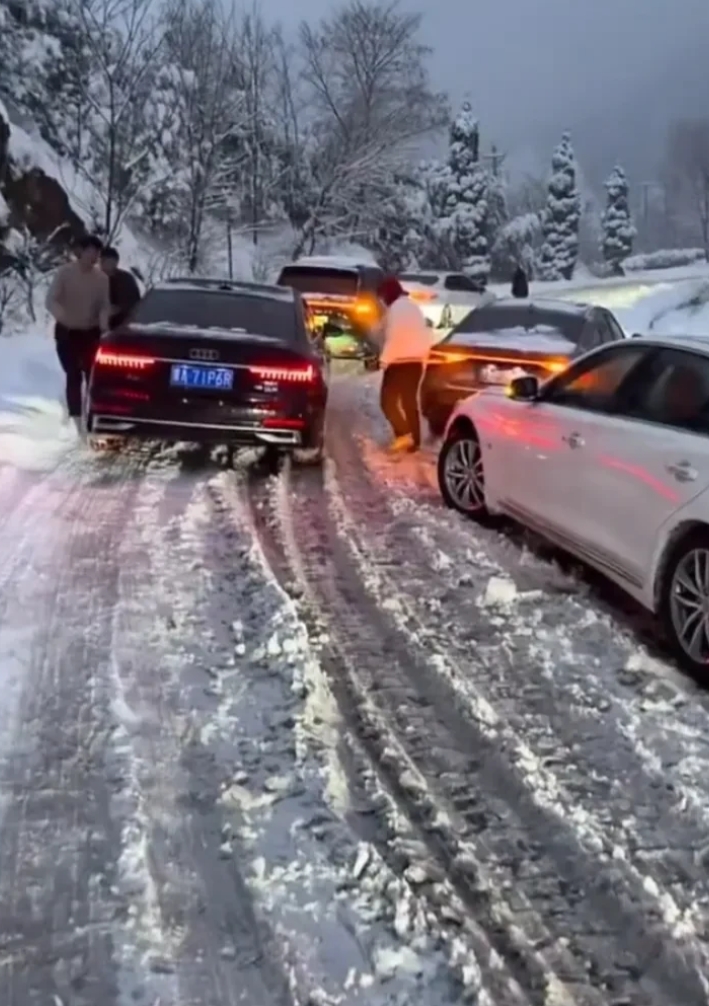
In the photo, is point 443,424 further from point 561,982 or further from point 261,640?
point 561,982

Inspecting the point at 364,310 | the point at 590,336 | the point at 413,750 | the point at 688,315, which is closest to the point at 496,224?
the point at 688,315

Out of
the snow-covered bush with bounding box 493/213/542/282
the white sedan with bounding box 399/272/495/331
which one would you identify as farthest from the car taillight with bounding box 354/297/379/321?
the snow-covered bush with bounding box 493/213/542/282

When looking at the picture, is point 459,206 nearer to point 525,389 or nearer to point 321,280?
point 321,280

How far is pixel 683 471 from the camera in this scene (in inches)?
216

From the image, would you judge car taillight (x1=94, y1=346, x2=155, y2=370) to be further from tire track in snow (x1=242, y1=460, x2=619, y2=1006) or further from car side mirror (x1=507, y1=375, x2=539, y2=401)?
car side mirror (x1=507, y1=375, x2=539, y2=401)

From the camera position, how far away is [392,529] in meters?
7.88

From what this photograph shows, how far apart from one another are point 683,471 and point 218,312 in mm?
5199

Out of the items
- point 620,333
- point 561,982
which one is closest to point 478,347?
point 620,333

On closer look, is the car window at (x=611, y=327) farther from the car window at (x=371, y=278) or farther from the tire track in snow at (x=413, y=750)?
the car window at (x=371, y=278)

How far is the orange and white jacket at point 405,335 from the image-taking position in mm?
10969

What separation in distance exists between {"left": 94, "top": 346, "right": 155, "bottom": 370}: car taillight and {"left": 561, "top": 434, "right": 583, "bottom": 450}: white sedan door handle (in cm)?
357

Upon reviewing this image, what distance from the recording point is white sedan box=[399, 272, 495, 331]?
2438 cm

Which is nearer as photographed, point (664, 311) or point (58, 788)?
point (58, 788)

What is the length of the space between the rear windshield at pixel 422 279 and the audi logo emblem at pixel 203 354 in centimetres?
1742
